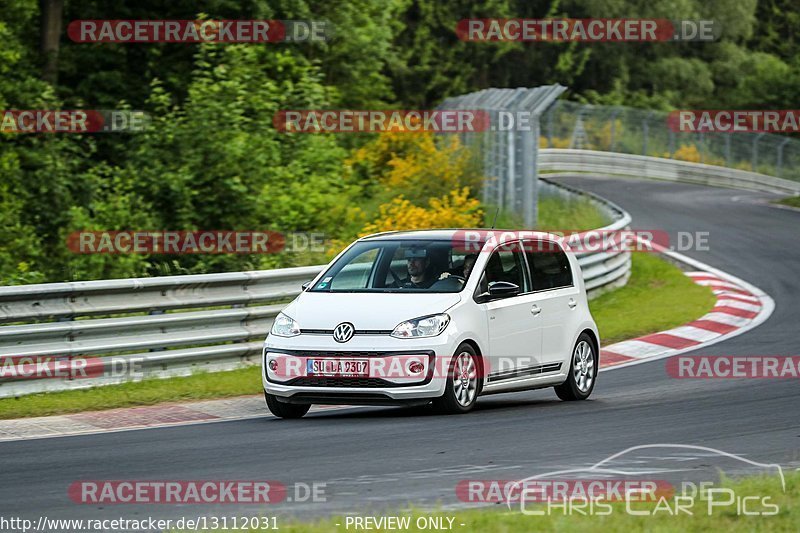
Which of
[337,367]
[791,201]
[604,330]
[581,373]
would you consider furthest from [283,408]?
[791,201]

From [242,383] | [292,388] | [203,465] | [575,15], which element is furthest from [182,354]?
[575,15]

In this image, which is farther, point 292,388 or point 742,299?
point 742,299

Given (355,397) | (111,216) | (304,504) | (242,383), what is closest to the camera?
(304,504)

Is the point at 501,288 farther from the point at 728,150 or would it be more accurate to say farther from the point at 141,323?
the point at 728,150

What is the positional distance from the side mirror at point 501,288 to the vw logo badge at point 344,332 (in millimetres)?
1447

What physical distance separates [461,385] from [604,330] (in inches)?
281

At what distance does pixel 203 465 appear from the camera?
9.19m

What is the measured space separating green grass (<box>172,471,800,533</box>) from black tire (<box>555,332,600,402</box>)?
19.3 feet

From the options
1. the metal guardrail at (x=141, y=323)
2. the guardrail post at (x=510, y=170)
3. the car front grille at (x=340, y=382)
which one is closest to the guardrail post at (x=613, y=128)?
the guardrail post at (x=510, y=170)

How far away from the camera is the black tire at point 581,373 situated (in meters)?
13.4

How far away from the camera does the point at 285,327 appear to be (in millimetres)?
11836

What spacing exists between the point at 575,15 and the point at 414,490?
6369cm

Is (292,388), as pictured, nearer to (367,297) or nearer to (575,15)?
(367,297)

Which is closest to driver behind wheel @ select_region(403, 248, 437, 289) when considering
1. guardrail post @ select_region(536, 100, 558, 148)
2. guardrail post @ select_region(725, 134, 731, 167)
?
guardrail post @ select_region(725, 134, 731, 167)
